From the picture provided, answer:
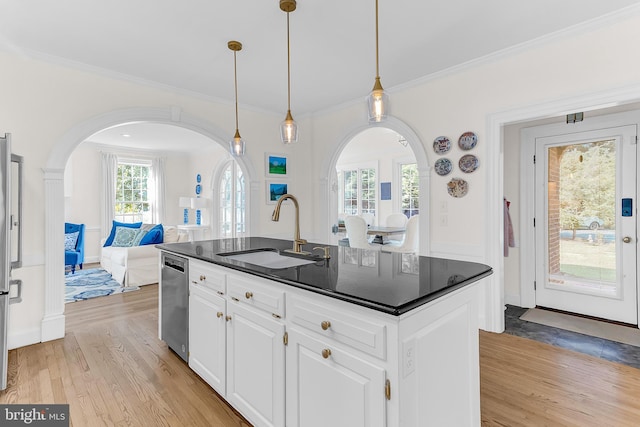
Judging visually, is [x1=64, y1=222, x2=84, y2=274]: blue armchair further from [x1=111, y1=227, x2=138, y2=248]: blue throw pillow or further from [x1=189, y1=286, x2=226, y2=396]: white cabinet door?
[x1=189, y1=286, x2=226, y2=396]: white cabinet door

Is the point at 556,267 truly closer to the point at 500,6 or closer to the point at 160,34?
the point at 500,6

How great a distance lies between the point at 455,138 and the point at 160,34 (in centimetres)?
292

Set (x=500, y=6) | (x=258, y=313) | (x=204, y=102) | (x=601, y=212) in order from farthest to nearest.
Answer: (x=204, y=102), (x=601, y=212), (x=500, y=6), (x=258, y=313)

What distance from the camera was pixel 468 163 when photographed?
3270mm

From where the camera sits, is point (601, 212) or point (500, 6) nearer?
point (500, 6)

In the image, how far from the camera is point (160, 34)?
8.69 ft

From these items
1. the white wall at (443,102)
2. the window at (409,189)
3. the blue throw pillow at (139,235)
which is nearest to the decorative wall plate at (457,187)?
the white wall at (443,102)

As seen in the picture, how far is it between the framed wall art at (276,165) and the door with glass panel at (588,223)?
11.0ft

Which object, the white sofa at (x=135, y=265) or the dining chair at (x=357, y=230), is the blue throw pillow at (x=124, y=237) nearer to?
the white sofa at (x=135, y=265)

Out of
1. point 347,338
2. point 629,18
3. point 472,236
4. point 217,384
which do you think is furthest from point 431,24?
point 217,384

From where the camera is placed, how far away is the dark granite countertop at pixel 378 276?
1.21 meters

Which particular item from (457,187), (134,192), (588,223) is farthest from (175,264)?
(134,192)

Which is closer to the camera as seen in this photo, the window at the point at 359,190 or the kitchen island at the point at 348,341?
the kitchen island at the point at 348,341

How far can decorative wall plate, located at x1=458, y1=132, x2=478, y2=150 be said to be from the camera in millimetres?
3231
